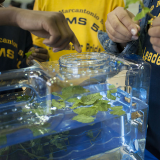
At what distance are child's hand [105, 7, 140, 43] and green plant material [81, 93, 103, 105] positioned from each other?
0.68ft

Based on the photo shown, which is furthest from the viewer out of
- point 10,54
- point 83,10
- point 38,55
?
point 83,10

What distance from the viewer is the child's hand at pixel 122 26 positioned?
452 millimetres

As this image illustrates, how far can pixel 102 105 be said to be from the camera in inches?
17.6

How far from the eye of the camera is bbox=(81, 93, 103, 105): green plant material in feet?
1.45

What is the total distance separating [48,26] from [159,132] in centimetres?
58

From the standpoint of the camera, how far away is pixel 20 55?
3.19 feet

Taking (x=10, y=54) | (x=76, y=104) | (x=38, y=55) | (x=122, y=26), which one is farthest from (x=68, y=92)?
(x=10, y=54)

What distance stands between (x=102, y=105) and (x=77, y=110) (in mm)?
78

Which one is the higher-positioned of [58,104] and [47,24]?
[47,24]

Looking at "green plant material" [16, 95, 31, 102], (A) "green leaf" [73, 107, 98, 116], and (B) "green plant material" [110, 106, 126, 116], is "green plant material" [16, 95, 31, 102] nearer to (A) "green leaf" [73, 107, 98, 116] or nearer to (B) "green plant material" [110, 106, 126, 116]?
(A) "green leaf" [73, 107, 98, 116]

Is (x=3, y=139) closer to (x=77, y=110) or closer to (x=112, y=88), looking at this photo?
(x=77, y=110)

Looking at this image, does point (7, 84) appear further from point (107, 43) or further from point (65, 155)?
point (107, 43)

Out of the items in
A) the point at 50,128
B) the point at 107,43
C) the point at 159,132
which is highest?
the point at 107,43

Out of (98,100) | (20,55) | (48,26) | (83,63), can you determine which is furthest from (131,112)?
(20,55)
